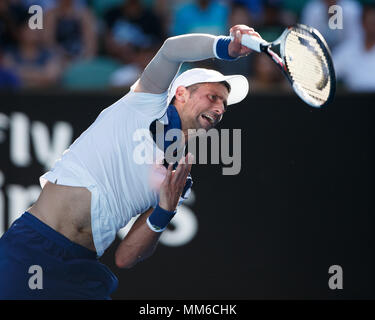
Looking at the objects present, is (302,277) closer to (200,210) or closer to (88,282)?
(200,210)

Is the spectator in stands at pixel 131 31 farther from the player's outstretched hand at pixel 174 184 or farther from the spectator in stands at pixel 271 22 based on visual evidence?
the player's outstretched hand at pixel 174 184

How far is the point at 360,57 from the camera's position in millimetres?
7074

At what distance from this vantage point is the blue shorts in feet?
13.5

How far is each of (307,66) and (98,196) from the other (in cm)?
125

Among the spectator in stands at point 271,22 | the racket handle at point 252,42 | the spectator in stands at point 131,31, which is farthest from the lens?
the spectator in stands at point 131,31

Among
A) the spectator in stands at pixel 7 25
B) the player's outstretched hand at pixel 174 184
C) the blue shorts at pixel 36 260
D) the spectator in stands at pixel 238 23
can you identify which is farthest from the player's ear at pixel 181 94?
the spectator in stands at pixel 7 25

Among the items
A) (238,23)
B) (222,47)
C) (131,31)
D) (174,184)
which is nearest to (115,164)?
(174,184)

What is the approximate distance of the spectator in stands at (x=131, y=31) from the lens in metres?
7.58

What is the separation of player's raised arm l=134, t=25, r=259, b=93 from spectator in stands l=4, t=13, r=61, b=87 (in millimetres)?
3286

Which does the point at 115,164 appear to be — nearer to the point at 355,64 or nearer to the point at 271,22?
the point at 355,64

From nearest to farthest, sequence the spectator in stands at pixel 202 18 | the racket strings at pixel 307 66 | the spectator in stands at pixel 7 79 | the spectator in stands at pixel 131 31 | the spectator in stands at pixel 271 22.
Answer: the racket strings at pixel 307 66, the spectator in stands at pixel 7 79, the spectator in stands at pixel 271 22, the spectator in stands at pixel 202 18, the spectator in stands at pixel 131 31

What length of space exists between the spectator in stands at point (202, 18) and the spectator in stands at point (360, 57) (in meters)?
1.10

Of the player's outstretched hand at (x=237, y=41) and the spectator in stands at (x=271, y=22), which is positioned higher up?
the spectator in stands at (x=271, y=22)

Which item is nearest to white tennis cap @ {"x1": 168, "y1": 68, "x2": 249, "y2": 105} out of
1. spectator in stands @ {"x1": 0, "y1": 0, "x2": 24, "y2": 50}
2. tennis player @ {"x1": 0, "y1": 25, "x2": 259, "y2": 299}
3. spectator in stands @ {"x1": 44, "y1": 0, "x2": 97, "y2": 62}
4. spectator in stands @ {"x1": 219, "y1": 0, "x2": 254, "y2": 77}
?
tennis player @ {"x1": 0, "y1": 25, "x2": 259, "y2": 299}
